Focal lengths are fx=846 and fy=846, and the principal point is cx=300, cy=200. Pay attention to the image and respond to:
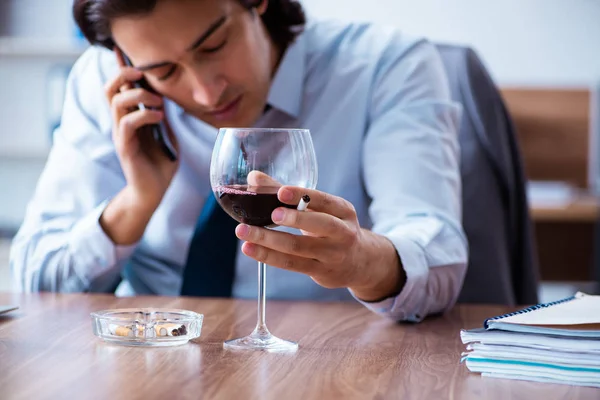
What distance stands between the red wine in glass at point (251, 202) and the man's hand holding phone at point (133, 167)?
0.60 meters

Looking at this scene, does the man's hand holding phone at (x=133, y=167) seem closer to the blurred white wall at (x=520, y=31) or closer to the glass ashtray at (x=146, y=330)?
the glass ashtray at (x=146, y=330)

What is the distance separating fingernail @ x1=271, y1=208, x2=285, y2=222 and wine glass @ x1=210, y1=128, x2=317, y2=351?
0.05ft

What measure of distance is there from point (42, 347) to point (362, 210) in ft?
2.74

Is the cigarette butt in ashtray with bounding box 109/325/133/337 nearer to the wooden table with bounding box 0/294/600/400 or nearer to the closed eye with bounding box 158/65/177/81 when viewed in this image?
the wooden table with bounding box 0/294/600/400

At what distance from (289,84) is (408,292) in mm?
618

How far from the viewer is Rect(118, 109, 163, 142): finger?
1.54 metres

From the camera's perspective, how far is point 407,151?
1.51m

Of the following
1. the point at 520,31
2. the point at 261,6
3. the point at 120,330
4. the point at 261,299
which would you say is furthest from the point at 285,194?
the point at 520,31

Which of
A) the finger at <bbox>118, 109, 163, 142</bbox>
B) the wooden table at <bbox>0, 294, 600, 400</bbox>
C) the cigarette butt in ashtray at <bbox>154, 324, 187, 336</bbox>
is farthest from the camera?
the finger at <bbox>118, 109, 163, 142</bbox>

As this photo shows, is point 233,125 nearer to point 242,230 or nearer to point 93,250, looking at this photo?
point 93,250

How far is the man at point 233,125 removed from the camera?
1428mm

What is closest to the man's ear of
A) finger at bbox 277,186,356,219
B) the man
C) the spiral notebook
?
the man

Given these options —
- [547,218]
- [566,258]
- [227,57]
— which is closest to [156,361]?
[227,57]

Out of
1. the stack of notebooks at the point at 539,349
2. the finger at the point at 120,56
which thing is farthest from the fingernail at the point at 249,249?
the finger at the point at 120,56
